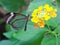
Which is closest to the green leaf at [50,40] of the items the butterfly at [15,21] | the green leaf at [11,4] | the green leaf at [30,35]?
the green leaf at [30,35]

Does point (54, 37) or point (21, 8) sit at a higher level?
point (21, 8)

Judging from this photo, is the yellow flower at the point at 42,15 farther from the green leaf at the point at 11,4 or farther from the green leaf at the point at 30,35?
the green leaf at the point at 11,4

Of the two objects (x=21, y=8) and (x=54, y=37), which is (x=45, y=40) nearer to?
(x=54, y=37)

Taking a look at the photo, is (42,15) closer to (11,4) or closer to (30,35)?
(30,35)

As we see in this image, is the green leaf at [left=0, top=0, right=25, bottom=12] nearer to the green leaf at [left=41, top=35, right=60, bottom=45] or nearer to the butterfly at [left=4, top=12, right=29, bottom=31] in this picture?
the butterfly at [left=4, top=12, right=29, bottom=31]

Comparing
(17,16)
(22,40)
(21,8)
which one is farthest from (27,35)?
(21,8)

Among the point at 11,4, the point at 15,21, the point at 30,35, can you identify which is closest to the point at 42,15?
the point at 30,35
